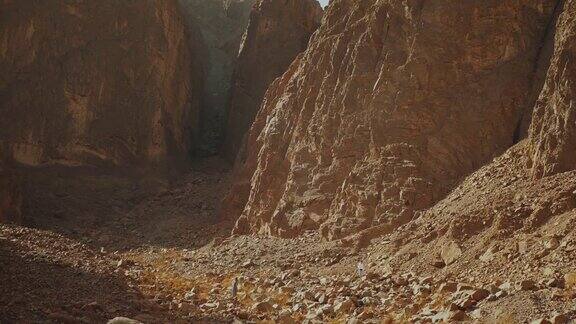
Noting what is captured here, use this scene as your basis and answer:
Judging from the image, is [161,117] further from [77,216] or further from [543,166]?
[543,166]

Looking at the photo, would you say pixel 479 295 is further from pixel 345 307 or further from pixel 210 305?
pixel 210 305

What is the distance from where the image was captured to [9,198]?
87.2 feet

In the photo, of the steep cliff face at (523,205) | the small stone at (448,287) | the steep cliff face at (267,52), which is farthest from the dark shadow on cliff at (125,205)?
the small stone at (448,287)

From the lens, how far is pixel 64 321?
→ 37.5 feet

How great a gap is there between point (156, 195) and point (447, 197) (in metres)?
18.5

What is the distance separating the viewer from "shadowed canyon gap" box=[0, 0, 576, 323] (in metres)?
13.8

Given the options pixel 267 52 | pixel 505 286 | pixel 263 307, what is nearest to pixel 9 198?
pixel 263 307

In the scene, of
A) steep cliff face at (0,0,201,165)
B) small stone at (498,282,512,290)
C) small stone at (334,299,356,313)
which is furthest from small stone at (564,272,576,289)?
steep cliff face at (0,0,201,165)

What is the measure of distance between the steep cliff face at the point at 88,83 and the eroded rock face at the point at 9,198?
640 centimetres

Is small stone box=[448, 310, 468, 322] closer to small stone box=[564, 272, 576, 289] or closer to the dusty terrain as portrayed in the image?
the dusty terrain

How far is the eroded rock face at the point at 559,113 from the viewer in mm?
15281

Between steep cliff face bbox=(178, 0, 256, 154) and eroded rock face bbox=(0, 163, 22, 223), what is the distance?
14.2 meters

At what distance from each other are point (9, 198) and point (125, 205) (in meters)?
6.58

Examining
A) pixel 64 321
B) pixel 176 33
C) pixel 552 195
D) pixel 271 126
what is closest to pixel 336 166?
pixel 271 126
